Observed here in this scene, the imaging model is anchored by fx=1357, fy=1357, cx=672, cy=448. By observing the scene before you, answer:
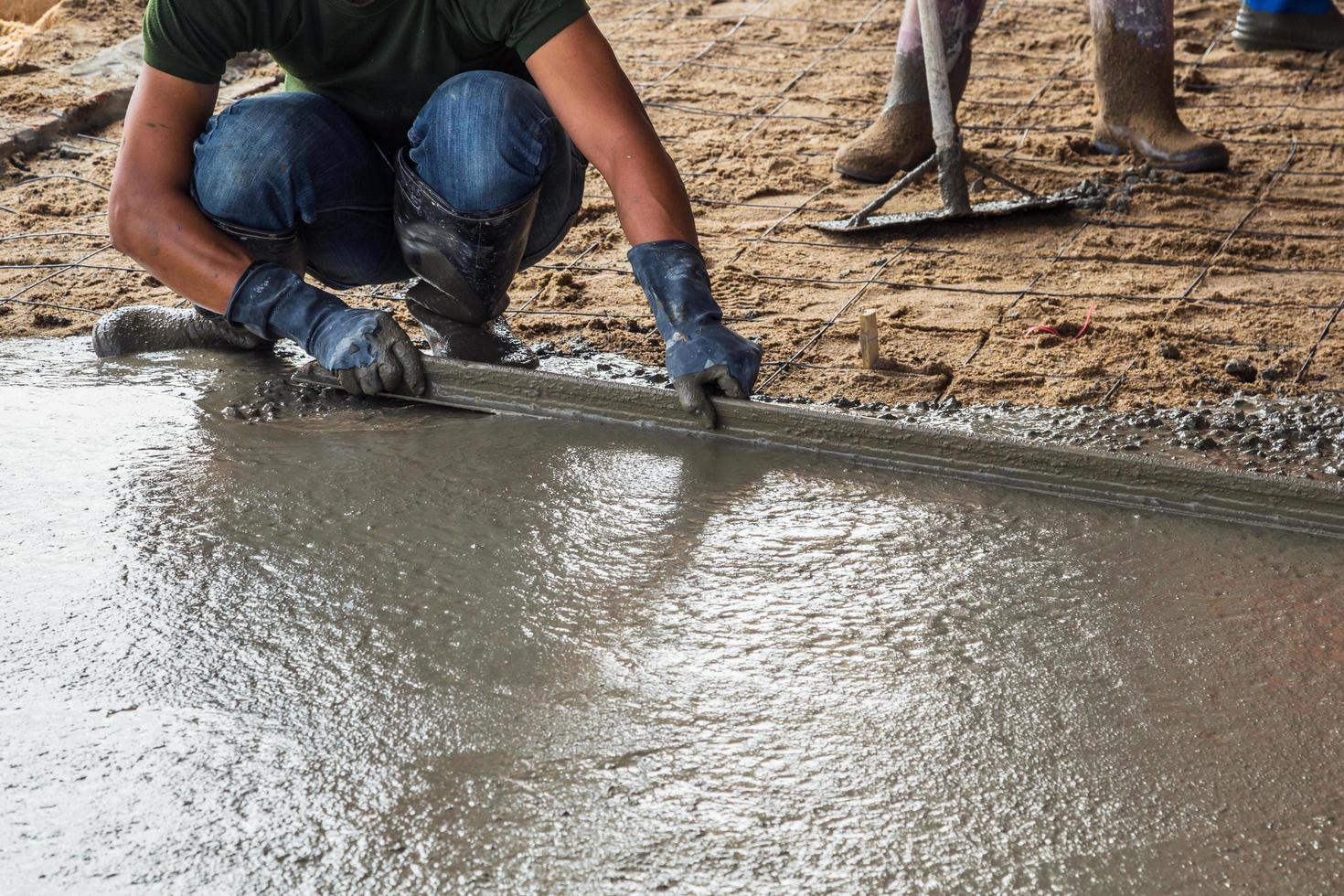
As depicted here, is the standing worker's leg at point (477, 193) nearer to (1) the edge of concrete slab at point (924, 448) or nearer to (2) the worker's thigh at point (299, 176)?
(2) the worker's thigh at point (299, 176)

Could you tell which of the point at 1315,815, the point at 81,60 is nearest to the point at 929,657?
the point at 1315,815

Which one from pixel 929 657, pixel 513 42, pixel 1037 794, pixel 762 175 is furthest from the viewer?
pixel 762 175

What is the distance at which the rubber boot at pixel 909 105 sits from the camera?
3.85 meters

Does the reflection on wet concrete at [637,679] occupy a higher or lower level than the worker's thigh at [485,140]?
lower

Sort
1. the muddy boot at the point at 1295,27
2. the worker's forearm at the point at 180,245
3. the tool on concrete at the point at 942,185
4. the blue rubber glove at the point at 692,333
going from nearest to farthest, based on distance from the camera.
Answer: the blue rubber glove at the point at 692,333 → the worker's forearm at the point at 180,245 → the tool on concrete at the point at 942,185 → the muddy boot at the point at 1295,27

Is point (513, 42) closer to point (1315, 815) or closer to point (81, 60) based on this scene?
point (1315, 815)

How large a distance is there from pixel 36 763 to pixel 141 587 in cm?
38

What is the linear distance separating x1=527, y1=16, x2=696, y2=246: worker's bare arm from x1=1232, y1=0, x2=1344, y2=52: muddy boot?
10.8ft

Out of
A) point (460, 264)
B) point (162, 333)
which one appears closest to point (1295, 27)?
point (460, 264)

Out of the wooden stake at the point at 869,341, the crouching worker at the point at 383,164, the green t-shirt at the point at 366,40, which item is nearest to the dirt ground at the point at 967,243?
the wooden stake at the point at 869,341

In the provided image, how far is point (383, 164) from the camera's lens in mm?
2709

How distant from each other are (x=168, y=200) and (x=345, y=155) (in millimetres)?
343

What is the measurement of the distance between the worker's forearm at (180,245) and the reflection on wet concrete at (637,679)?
0.33 m

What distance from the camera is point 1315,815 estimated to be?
1.39m
